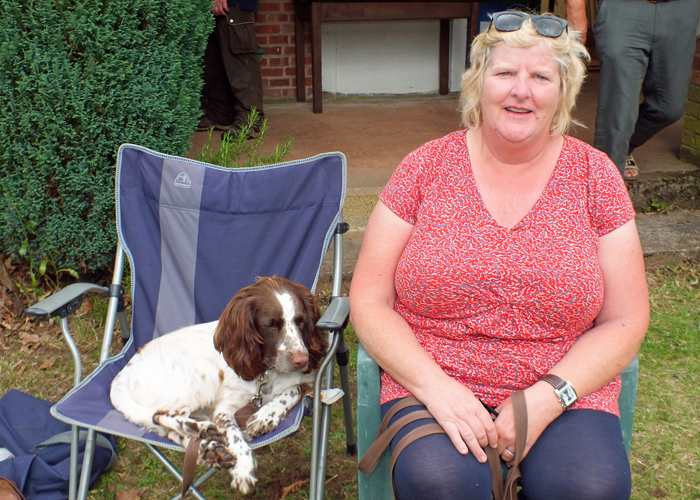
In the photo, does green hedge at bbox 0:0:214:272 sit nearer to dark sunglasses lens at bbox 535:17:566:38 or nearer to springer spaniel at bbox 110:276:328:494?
springer spaniel at bbox 110:276:328:494

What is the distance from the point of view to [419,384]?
1.88 metres

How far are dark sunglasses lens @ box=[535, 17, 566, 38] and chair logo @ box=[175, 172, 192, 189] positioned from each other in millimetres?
1511

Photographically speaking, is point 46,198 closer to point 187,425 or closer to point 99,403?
point 99,403

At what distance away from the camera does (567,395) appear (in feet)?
5.98

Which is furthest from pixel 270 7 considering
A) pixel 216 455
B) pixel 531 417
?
pixel 531 417

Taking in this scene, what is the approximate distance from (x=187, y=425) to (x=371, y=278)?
75 cm

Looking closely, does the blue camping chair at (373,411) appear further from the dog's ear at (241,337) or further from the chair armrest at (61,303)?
the chair armrest at (61,303)

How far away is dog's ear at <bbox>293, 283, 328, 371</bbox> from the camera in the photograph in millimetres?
2340

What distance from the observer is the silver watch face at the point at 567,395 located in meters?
1.82

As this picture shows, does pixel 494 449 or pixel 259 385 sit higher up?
pixel 494 449

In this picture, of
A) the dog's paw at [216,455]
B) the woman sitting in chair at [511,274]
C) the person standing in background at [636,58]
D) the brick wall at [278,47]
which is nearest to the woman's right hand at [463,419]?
the woman sitting in chair at [511,274]

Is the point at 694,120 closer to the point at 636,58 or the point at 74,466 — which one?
the point at 636,58

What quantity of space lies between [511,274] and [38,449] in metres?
1.83

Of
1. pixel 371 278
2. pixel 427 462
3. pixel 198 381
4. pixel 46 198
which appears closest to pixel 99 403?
pixel 198 381
